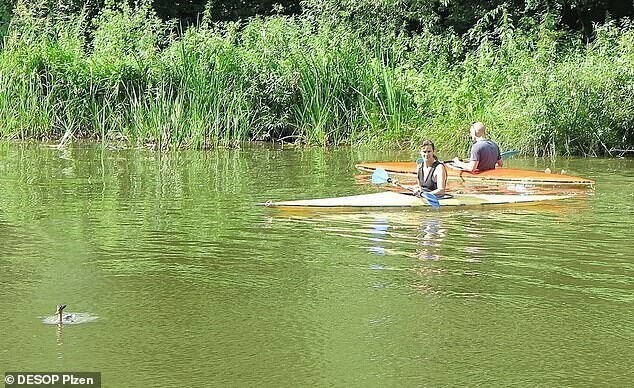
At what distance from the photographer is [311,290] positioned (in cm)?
719

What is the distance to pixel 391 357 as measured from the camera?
567cm

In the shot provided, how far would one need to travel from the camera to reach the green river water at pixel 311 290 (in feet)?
18.1

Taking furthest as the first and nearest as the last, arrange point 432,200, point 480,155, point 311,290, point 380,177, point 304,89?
point 304,89
point 480,155
point 380,177
point 432,200
point 311,290

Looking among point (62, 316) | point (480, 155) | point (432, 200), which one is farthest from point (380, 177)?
point (62, 316)

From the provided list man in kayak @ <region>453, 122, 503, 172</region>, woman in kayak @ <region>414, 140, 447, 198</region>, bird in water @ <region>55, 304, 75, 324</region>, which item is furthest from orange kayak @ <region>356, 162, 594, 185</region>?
bird in water @ <region>55, 304, 75, 324</region>

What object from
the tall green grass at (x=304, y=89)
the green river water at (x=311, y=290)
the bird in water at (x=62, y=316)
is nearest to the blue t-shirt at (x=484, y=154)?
the green river water at (x=311, y=290)

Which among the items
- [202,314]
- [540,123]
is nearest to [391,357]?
[202,314]

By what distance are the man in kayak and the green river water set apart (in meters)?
0.65

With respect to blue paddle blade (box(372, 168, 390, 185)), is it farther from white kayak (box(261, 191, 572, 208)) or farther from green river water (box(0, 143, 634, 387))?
green river water (box(0, 143, 634, 387))

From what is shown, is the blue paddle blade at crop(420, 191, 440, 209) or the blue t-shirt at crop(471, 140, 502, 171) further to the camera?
the blue t-shirt at crop(471, 140, 502, 171)

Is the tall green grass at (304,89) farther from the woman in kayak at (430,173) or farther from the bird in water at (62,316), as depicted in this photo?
the bird in water at (62,316)

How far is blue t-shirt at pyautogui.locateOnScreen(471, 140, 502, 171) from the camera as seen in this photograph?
42.4ft

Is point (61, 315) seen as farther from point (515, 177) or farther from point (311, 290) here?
point (515, 177)

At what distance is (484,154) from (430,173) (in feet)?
6.06
